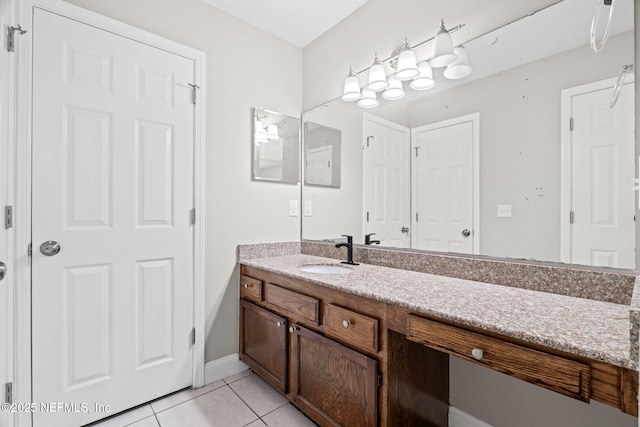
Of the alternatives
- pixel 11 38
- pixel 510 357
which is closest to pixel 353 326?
pixel 510 357

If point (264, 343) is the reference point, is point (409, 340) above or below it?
above

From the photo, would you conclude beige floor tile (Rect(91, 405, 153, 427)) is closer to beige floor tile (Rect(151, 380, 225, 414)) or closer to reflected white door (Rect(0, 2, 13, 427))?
beige floor tile (Rect(151, 380, 225, 414))

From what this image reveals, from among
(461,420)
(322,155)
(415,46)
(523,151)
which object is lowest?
(461,420)

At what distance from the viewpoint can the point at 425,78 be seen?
1676mm

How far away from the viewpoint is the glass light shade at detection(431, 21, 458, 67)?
60.3 inches

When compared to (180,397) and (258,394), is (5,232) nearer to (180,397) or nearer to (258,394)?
(180,397)

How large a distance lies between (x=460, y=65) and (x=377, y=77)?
0.49m

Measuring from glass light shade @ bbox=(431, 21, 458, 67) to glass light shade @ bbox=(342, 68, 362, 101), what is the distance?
0.57 m

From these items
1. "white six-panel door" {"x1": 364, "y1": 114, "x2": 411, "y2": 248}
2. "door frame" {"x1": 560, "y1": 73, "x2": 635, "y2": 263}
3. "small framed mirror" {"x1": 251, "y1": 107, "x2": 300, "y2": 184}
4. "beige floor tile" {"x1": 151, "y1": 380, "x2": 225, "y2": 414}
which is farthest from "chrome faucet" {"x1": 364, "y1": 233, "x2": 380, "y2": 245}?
"beige floor tile" {"x1": 151, "y1": 380, "x2": 225, "y2": 414}

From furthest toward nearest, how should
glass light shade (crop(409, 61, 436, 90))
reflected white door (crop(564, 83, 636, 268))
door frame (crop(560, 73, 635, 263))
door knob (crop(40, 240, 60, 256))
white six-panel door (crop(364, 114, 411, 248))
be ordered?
white six-panel door (crop(364, 114, 411, 248))
glass light shade (crop(409, 61, 436, 90))
door knob (crop(40, 240, 60, 256))
door frame (crop(560, 73, 635, 263))
reflected white door (crop(564, 83, 636, 268))

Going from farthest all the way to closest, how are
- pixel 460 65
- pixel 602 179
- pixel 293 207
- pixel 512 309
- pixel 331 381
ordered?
1. pixel 293 207
2. pixel 460 65
3. pixel 331 381
4. pixel 602 179
5. pixel 512 309

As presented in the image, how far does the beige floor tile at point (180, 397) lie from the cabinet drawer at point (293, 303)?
0.67m

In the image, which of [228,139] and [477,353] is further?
[228,139]

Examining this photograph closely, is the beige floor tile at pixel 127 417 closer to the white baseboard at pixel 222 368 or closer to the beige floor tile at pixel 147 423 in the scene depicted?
the beige floor tile at pixel 147 423
